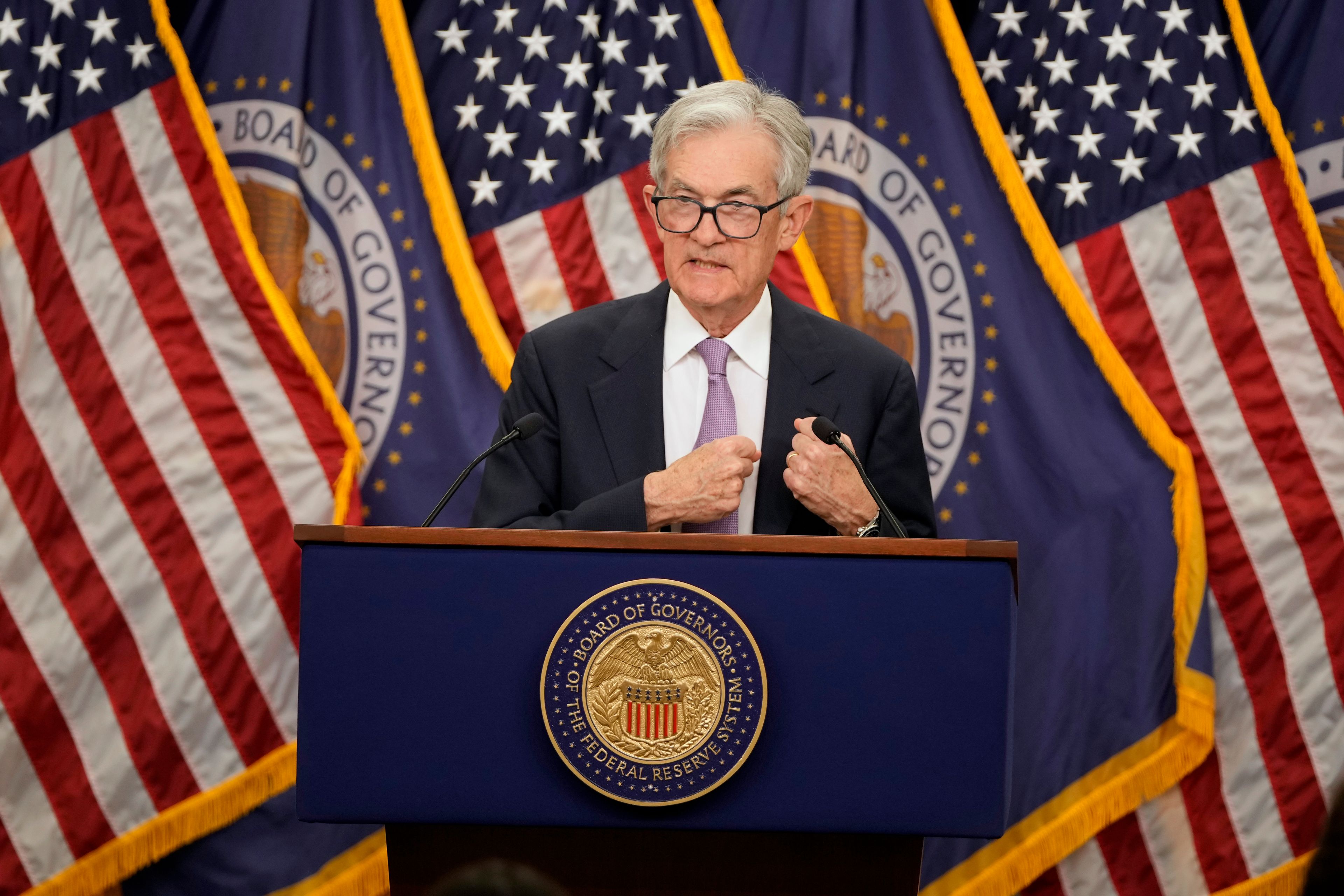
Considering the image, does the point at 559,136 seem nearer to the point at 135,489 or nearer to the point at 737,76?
the point at 737,76

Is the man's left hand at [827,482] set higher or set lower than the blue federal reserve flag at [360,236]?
lower

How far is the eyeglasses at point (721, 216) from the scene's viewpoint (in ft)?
6.76

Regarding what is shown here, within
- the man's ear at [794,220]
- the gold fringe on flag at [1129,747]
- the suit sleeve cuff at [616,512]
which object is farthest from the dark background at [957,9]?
the suit sleeve cuff at [616,512]

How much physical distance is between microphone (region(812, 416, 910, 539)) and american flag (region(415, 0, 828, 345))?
68.4 inches

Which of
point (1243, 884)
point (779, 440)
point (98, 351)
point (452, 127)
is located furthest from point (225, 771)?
point (1243, 884)

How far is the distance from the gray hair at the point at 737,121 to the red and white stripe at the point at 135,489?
1.64m

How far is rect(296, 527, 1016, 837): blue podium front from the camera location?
1521 millimetres

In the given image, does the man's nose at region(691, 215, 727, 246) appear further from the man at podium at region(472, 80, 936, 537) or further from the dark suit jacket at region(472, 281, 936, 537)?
the dark suit jacket at region(472, 281, 936, 537)

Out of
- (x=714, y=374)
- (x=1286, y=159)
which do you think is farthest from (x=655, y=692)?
(x=1286, y=159)

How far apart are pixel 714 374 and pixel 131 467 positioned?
189cm

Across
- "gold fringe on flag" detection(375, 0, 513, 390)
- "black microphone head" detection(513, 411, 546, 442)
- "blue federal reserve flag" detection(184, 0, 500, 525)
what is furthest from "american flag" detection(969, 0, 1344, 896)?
"black microphone head" detection(513, 411, 546, 442)

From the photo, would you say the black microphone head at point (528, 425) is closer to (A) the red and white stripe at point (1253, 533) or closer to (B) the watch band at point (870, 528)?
(B) the watch band at point (870, 528)

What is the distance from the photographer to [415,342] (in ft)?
11.4

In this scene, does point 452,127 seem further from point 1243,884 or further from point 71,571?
point 1243,884
